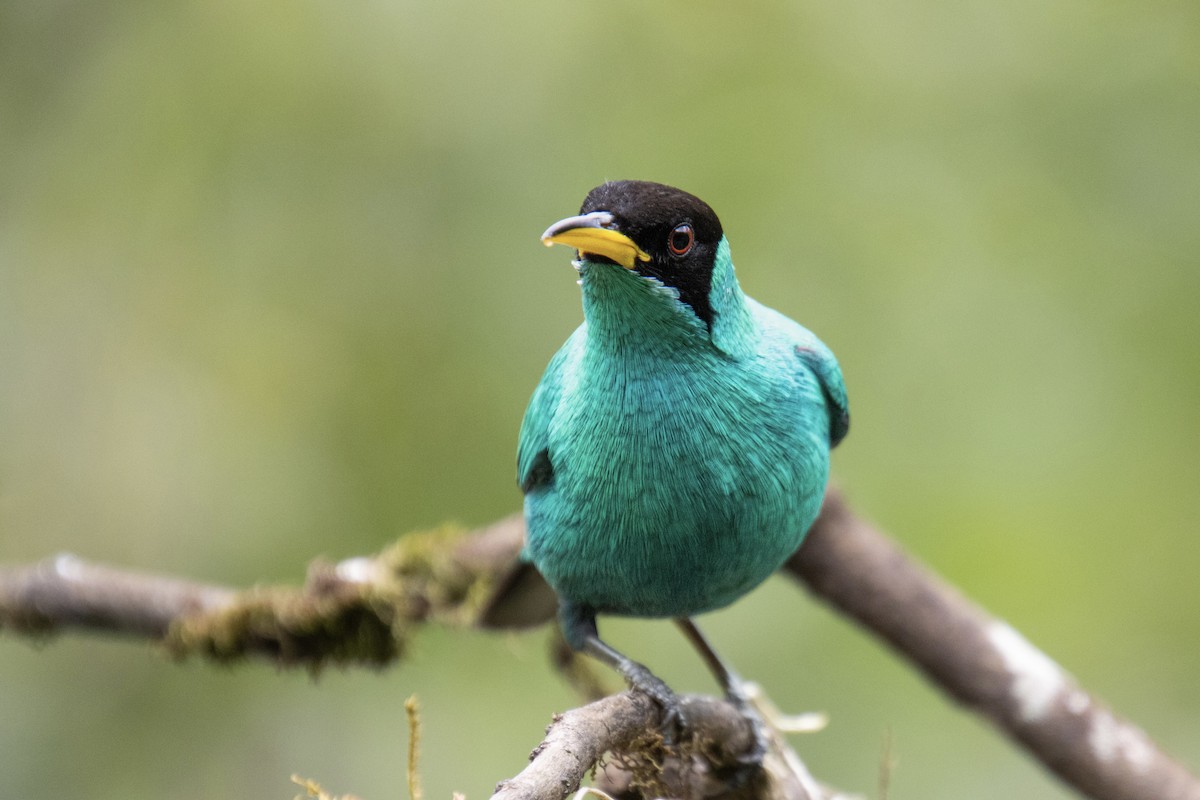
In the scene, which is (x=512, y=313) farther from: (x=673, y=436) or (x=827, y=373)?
(x=673, y=436)

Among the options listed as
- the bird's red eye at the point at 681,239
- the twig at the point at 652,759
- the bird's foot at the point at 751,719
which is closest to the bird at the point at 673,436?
the bird's red eye at the point at 681,239

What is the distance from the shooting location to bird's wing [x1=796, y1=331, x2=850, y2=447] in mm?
3680

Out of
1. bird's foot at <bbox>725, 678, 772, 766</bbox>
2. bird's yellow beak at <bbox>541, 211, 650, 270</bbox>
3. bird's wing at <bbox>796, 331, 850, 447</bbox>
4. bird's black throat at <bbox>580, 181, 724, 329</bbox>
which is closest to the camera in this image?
bird's yellow beak at <bbox>541, 211, 650, 270</bbox>

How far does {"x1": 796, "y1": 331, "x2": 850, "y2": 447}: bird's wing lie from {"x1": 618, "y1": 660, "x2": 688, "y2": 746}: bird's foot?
3.22 ft

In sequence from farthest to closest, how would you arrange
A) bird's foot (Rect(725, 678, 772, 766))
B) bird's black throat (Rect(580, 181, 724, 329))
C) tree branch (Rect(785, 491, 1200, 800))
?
tree branch (Rect(785, 491, 1200, 800)), bird's foot (Rect(725, 678, 772, 766)), bird's black throat (Rect(580, 181, 724, 329))

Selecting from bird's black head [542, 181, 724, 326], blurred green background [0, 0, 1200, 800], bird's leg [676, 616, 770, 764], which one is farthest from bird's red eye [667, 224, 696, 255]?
blurred green background [0, 0, 1200, 800]

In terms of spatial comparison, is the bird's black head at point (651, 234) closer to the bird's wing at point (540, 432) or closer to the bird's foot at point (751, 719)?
the bird's wing at point (540, 432)

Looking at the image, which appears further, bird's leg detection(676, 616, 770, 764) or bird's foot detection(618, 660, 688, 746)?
bird's leg detection(676, 616, 770, 764)

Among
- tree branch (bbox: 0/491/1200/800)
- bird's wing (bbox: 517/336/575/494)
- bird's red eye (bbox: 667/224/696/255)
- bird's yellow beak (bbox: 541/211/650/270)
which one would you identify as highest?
bird's red eye (bbox: 667/224/696/255)

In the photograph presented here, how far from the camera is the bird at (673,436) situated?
125 inches

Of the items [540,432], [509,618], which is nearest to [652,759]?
[540,432]

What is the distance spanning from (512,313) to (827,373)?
2.52m

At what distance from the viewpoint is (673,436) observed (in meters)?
3.27

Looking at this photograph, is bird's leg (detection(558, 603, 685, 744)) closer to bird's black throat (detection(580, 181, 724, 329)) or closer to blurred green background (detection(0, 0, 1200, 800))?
bird's black throat (detection(580, 181, 724, 329))
